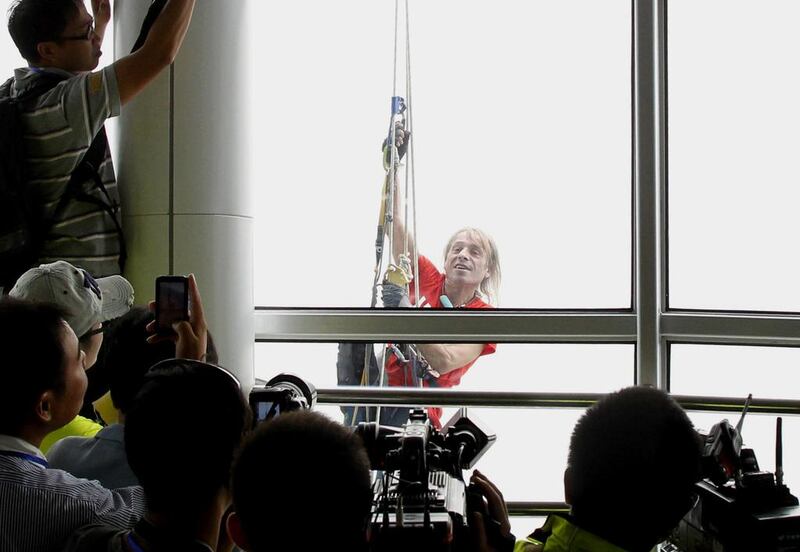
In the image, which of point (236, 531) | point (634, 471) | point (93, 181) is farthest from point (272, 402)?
point (93, 181)

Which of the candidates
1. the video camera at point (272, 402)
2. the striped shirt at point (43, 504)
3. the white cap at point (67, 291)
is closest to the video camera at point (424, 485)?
the video camera at point (272, 402)

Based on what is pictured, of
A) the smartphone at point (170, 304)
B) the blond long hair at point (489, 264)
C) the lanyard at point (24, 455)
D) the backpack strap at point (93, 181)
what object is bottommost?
the lanyard at point (24, 455)

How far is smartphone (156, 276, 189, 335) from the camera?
1.64 meters

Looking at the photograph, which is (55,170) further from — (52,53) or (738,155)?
(738,155)

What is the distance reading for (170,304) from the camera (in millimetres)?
1644

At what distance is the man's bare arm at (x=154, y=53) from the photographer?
7.65 feet

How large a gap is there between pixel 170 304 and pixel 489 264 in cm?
168

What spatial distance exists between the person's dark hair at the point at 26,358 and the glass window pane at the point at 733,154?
216 centimetres

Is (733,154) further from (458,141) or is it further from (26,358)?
(26,358)

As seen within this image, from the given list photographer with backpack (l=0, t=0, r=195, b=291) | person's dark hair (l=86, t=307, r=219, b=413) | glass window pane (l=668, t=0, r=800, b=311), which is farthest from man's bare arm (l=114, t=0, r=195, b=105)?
glass window pane (l=668, t=0, r=800, b=311)

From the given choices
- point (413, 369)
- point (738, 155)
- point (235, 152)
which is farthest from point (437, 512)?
point (738, 155)

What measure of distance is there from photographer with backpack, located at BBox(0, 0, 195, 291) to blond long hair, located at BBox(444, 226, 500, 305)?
1248 mm

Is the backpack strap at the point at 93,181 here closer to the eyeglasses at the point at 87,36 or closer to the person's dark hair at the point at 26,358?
the eyeglasses at the point at 87,36

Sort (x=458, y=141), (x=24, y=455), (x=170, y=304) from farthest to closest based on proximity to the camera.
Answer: (x=458, y=141) < (x=170, y=304) < (x=24, y=455)
